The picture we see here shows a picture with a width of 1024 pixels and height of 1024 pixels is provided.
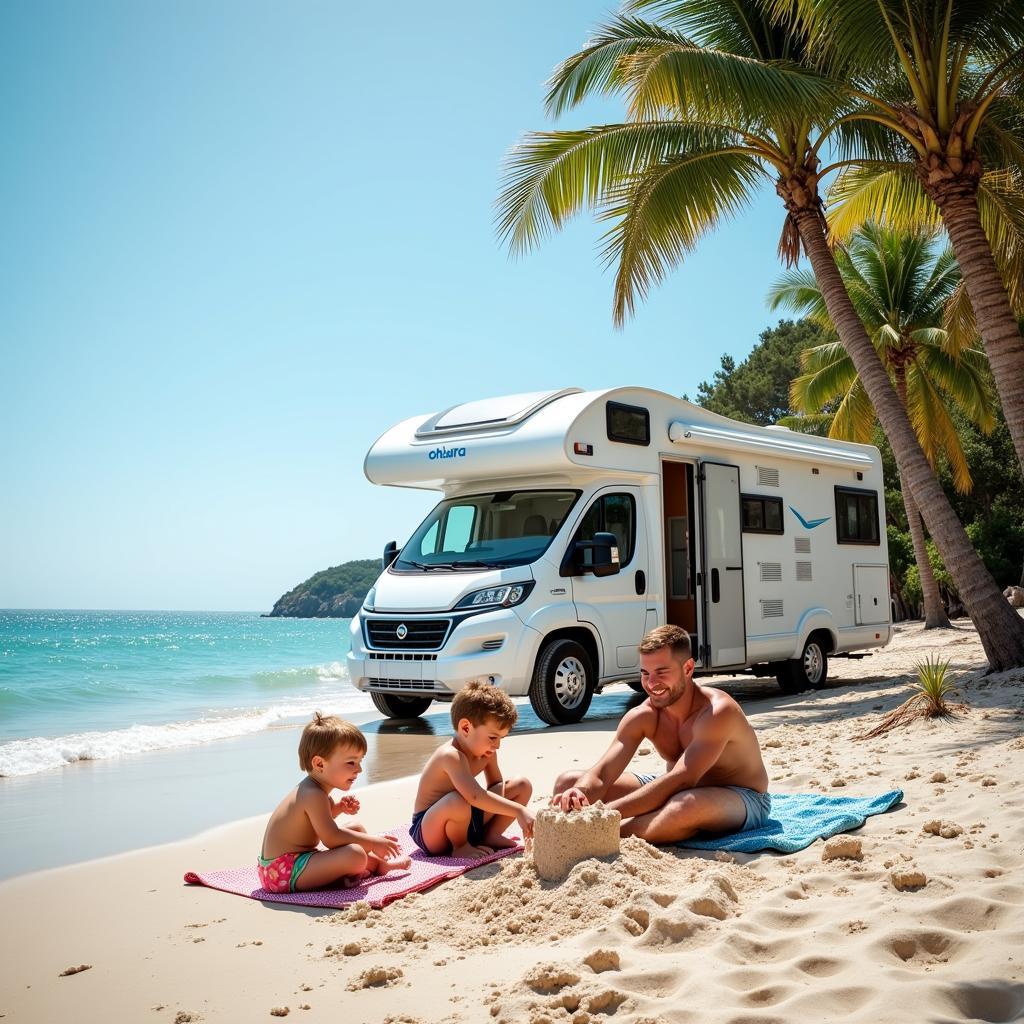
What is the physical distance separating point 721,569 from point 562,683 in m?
2.43

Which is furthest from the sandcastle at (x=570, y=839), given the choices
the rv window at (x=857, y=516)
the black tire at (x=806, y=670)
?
the rv window at (x=857, y=516)

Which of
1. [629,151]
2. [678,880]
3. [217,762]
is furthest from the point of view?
[629,151]

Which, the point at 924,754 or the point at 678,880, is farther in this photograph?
the point at 924,754

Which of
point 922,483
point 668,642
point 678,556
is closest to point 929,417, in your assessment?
point 678,556

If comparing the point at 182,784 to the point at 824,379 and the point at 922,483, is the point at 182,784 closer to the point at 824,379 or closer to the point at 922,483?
the point at 922,483

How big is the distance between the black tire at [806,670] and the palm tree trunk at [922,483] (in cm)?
243

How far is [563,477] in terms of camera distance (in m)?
10.2

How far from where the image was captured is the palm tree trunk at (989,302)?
31.7 ft

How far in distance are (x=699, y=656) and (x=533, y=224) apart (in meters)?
5.21

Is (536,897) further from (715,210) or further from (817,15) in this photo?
(715,210)

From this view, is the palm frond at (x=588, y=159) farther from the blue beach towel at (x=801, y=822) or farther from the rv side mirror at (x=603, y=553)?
the blue beach towel at (x=801, y=822)

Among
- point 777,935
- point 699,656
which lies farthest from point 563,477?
point 777,935

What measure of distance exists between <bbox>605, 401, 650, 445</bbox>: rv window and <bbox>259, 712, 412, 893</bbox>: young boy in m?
6.20

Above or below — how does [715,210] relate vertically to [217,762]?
above
